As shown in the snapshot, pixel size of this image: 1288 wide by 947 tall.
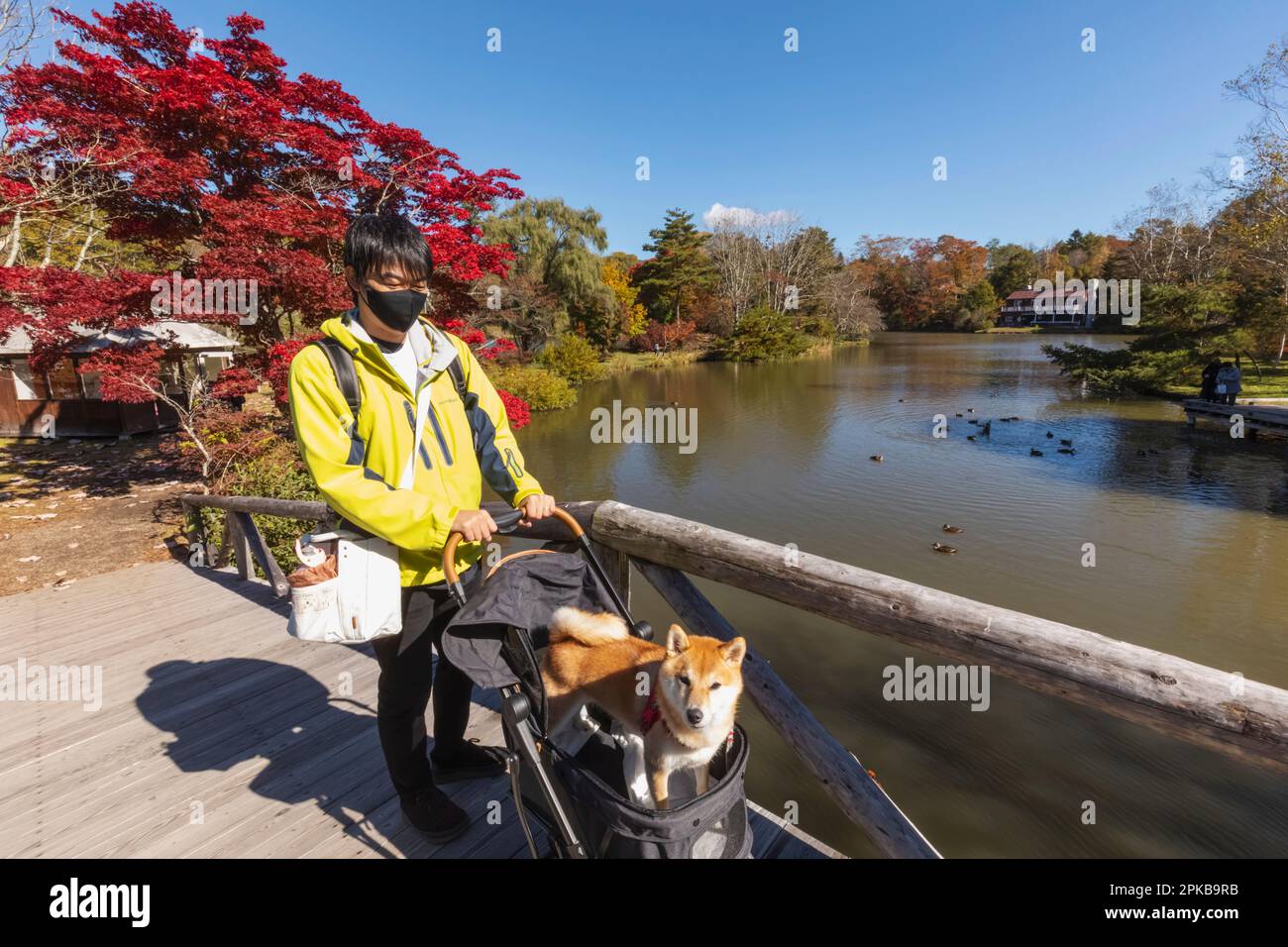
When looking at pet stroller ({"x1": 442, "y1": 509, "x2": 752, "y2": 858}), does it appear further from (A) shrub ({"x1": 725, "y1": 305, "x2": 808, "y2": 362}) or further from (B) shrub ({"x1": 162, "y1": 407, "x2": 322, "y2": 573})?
(A) shrub ({"x1": 725, "y1": 305, "x2": 808, "y2": 362})

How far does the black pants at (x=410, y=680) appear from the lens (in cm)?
220

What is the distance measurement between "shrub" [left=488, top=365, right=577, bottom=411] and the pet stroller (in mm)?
20330

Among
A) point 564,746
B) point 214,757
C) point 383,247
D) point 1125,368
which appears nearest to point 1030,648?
point 564,746

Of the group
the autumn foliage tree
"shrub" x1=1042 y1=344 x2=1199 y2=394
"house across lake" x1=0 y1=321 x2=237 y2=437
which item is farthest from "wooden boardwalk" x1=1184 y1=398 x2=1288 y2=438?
"house across lake" x1=0 y1=321 x2=237 y2=437

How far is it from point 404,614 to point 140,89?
11.0 m

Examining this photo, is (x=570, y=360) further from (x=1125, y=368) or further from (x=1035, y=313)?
(x=1035, y=313)

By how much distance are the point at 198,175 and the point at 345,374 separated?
9981 millimetres

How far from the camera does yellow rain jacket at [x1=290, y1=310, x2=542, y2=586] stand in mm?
1806

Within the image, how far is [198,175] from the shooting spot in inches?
343

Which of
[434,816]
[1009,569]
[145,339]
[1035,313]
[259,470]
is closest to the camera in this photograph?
[434,816]

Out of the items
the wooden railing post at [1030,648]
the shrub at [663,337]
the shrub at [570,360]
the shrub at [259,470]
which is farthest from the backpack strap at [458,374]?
the shrub at [663,337]

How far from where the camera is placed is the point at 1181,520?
10.4m
